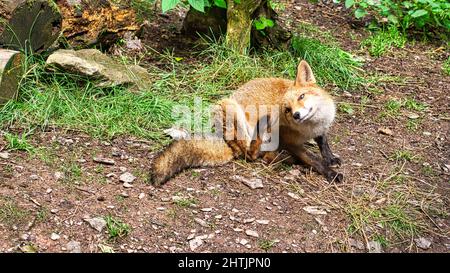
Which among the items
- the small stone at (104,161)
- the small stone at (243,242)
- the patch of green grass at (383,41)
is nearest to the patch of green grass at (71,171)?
the small stone at (104,161)

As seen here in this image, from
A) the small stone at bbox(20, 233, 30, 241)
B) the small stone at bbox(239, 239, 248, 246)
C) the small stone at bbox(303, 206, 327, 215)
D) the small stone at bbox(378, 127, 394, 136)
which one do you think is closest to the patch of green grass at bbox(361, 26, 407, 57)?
the small stone at bbox(378, 127, 394, 136)

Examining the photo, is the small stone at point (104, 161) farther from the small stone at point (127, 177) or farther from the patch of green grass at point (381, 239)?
the patch of green grass at point (381, 239)

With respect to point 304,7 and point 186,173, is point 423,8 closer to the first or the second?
point 304,7

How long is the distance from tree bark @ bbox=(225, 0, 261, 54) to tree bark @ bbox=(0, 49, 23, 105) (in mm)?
2153

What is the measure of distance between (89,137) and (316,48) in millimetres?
2960

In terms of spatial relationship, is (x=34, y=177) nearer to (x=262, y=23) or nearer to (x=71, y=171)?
(x=71, y=171)

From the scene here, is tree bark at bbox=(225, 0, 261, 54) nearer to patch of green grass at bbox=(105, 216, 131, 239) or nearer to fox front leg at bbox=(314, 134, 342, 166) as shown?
fox front leg at bbox=(314, 134, 342, 166)

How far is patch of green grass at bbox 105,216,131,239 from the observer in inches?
144

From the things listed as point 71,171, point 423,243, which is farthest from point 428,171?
point 71,171

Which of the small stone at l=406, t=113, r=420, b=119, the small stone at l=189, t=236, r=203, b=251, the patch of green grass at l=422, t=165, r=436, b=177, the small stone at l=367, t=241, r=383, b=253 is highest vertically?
the small stone at l=189, t=236, r=203, b=251

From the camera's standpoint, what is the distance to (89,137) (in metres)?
4.73

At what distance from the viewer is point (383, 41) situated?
7262 millimetres

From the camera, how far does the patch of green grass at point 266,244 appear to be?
3.76 meters

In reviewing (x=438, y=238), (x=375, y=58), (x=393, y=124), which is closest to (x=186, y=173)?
(x=438, y=238)
